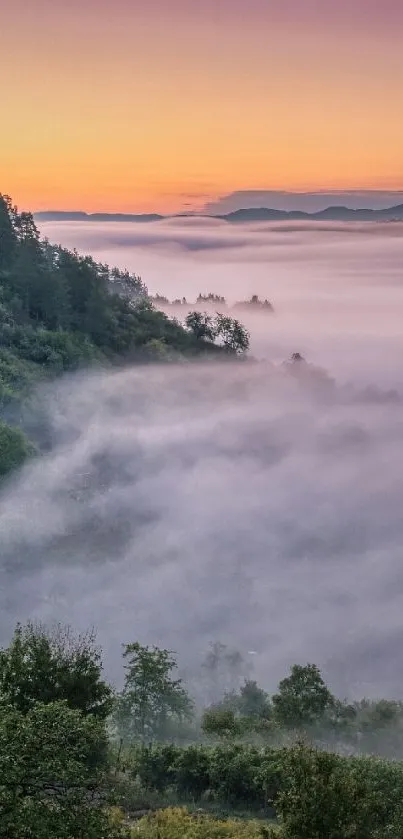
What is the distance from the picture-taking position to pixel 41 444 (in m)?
97.0

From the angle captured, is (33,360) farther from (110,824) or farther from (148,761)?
(110,824)

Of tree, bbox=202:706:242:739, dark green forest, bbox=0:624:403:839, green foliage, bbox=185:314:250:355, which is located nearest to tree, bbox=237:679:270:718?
dark green forest, bbox=0:624:403:839

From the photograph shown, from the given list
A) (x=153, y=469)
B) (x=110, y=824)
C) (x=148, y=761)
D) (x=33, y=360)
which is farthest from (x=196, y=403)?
(x=110, y=824)

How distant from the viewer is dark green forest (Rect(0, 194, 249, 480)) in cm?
9275

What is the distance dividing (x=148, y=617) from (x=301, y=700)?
76.7 metres

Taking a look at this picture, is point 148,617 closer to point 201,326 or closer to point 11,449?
point 201,326

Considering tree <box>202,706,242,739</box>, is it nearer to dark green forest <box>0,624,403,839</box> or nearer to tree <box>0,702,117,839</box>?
dark green forest <box>0,624,403,839</box>

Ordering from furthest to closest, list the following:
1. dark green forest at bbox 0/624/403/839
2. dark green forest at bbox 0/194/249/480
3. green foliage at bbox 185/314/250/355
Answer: green foliage at bbox 185/314/250/355 → dark green forest at bbox 0/194/249/480 → dark green forest at bbox 0/624/403/839

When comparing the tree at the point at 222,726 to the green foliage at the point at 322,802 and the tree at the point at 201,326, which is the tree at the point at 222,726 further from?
the tree at the point at 201,326

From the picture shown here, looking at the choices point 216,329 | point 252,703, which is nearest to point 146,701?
point 252,703

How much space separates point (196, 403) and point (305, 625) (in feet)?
191

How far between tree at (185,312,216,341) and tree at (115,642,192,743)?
7833cm

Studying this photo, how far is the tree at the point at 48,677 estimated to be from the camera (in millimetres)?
30625

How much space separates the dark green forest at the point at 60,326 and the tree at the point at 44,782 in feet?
196
